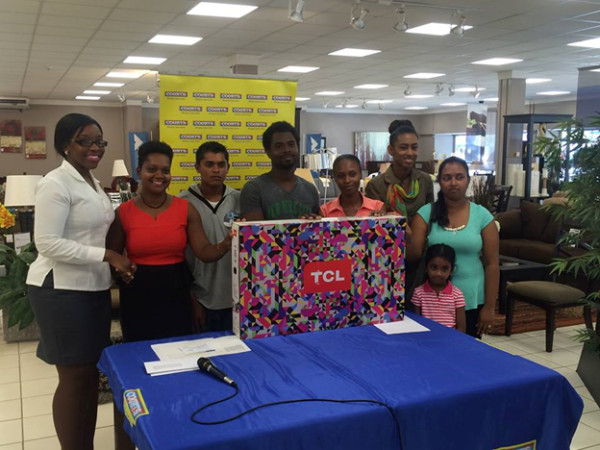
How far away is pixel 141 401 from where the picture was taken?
4.98ft

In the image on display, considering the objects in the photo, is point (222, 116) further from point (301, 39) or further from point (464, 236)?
point (301, 39)

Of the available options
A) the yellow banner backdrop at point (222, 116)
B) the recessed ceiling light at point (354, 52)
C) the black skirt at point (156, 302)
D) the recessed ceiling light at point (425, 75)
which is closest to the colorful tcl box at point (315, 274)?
the black skirt at point (156, 302)

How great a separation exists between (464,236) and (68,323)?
5.58 ft

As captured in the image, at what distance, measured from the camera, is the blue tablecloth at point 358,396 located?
1410 millimetres

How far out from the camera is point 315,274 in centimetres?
204

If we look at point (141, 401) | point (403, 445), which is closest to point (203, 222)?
point (141, 401)

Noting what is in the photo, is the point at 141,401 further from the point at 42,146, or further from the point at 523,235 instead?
the point at 42,146

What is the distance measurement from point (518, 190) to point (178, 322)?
896 cm

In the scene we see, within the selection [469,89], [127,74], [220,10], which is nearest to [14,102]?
[127,74]

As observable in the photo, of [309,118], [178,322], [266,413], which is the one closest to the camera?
[266,413]

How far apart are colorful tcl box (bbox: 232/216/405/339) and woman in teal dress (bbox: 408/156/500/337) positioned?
446 millimetres

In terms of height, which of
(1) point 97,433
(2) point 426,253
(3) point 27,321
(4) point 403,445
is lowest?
(1) point 97,433

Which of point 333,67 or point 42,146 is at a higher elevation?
point 333,67

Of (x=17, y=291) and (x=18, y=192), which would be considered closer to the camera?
(x=17, y=291)
